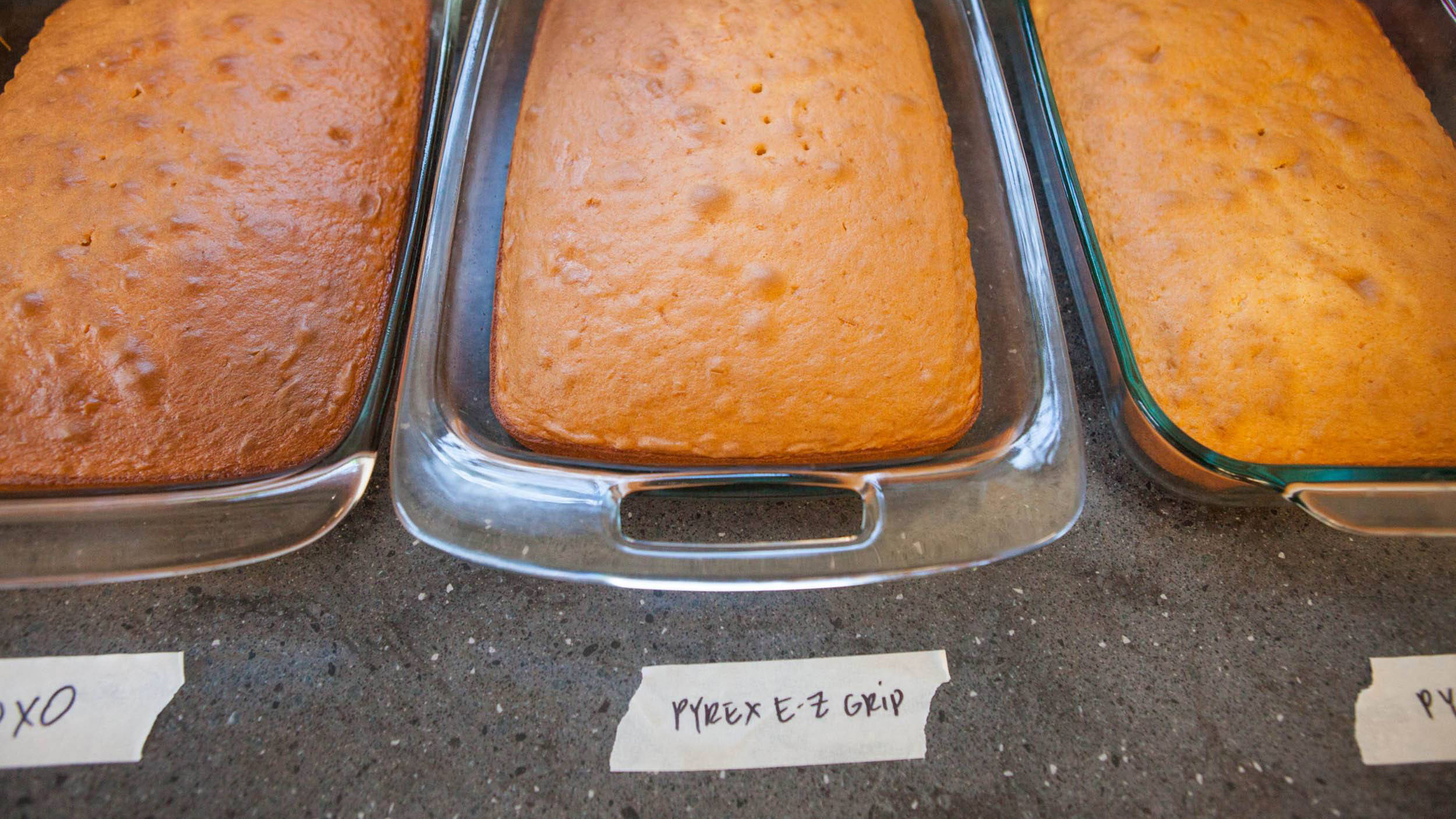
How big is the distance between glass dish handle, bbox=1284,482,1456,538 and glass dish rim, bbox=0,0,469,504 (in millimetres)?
835

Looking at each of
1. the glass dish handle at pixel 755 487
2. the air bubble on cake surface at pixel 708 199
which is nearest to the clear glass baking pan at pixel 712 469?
the glass dish handle at pixel 755 487

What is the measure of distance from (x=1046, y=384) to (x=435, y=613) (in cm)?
64

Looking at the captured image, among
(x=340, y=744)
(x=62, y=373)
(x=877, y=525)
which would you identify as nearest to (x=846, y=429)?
(x=877, y=525)

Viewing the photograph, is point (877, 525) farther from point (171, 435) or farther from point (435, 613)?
point (171, 435)

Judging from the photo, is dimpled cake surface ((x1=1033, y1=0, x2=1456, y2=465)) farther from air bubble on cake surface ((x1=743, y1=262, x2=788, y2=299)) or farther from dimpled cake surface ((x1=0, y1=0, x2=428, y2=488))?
dimpled cake surface ((x1=0, y1=0, x2=428, y2=488))

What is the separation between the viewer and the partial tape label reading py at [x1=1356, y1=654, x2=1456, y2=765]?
0.72 meters

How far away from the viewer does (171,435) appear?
0.73m

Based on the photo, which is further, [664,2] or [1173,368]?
[664,2]

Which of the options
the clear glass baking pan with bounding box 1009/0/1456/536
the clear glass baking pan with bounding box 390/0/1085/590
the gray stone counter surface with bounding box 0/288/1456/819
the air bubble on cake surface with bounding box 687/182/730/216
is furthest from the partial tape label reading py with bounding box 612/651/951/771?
the air bubble on cake surface with bounding box 687/182/730/216

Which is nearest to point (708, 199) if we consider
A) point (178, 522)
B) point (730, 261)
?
point (730, 261)

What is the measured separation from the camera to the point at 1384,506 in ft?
2.29

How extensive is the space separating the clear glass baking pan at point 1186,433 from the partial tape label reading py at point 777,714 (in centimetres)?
33

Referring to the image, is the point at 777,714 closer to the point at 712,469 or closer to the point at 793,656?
the point at 793,656

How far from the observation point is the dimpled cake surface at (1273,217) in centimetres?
78
